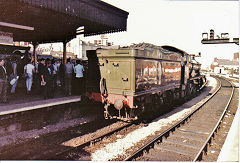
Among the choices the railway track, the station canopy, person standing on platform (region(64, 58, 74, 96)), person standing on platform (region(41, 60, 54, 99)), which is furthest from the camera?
person standing on platform (region(64, 58, 74, 96))

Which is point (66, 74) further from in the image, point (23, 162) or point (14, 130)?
point (23, 162)

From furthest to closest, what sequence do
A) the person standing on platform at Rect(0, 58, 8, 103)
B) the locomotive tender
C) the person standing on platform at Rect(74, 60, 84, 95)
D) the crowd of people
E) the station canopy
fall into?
the person standing on platform at Rect(74, 60, 84, 95) → the crowd of people → the locomotive tender → the station canopy → the person standing on platform at Rect(0, 58, 8, 103)

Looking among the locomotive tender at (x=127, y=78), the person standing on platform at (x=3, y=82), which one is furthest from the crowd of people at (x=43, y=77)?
the locomotive tender at (x=127, y=78)

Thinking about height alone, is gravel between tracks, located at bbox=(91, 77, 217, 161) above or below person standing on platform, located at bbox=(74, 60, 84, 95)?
below

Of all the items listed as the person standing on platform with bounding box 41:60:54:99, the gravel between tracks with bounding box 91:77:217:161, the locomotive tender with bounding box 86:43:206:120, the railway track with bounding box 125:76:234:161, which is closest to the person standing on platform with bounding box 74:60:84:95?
the locomotive tender with bounding box 86:43:206:120

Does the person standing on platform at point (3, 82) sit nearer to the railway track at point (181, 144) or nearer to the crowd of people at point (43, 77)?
the crowd of people at point (43, 77)

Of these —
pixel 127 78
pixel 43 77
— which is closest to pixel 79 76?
pixel 43 77

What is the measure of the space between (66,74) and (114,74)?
267cm

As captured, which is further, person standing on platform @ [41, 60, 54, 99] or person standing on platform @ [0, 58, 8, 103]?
person standing on platform @ [41, 60, 54, 99]

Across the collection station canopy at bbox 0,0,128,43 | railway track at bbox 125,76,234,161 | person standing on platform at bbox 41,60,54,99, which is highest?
station canopy at bbox 0,0,128,43

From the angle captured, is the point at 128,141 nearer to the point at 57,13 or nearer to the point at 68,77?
the point at 68,77

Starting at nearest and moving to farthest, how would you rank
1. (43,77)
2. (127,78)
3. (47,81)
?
(127,78) < (43,77) < (47,81)

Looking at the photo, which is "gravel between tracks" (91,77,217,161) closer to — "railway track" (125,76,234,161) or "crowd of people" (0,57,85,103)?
"railway track" (125,76,234,161)

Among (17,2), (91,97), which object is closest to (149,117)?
(91,97)
